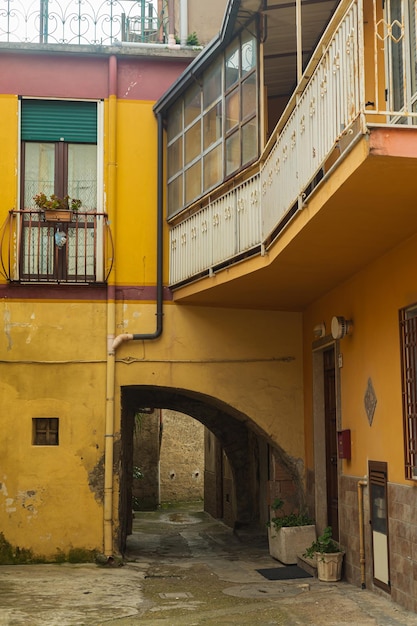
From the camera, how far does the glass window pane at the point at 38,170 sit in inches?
449

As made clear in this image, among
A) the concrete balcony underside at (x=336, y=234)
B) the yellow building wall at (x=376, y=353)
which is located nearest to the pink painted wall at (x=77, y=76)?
the concrete balcony underside at (x=336, y=234)

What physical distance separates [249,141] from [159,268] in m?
2.43

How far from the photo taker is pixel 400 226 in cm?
732

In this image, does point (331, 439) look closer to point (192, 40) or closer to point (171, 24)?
point (192, 40)

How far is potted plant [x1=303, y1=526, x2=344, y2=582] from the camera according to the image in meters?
9.42

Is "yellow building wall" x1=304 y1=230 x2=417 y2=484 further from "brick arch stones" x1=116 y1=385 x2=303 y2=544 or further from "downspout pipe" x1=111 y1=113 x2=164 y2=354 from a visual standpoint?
"downspout pipe" x1=111 y1=113 x2=164 y2=354

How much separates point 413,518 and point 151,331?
4875mm

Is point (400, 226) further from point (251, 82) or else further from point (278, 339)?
point (278, 339)

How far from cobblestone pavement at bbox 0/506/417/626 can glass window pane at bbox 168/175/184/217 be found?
482cm

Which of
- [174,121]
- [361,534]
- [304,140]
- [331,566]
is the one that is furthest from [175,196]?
[331,566]

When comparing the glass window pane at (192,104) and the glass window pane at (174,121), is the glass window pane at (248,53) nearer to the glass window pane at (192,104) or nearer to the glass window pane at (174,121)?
the glass window pane at (192,104)

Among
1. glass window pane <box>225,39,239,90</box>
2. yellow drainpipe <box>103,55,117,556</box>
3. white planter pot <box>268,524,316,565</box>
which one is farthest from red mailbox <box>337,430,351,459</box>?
glass window pane <box>225,39,239,90</box>

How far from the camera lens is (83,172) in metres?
11.5

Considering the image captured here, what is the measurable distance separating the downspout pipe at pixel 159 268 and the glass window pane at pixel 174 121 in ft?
0.42
